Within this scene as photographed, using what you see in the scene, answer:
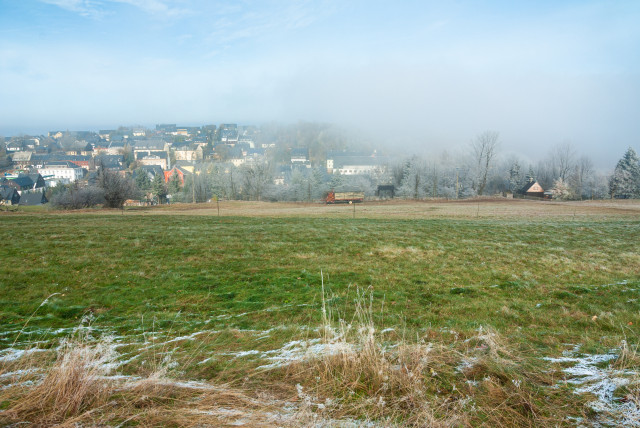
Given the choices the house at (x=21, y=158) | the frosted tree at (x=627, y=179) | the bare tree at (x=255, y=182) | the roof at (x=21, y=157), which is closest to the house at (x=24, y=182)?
A: the house at (x=21, y=158)

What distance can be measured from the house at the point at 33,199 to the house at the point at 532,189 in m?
116

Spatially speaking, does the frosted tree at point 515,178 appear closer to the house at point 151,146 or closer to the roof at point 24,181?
the roof at point 24,181

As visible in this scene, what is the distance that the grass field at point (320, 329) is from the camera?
3.52m

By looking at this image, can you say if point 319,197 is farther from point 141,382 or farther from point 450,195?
point 141,382

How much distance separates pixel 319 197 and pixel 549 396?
8043 centimetres

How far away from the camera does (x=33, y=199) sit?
281 ft

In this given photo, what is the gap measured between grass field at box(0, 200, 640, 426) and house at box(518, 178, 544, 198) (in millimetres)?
76157

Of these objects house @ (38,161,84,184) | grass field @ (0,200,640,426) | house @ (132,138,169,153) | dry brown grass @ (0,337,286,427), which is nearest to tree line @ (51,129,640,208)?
grass field @ (0,200,640,426)

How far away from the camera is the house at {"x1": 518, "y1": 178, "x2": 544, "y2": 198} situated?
272 ft

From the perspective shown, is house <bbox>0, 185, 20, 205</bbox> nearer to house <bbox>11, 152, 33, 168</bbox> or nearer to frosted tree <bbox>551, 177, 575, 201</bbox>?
house <bbox>11, 152, 33, 168</bbox>

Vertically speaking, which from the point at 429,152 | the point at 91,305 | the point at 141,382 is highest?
the point at 429,152

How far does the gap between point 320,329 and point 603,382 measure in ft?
12.7

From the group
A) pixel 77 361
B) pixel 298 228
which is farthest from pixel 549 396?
pixel 298 228

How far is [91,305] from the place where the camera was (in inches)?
314
